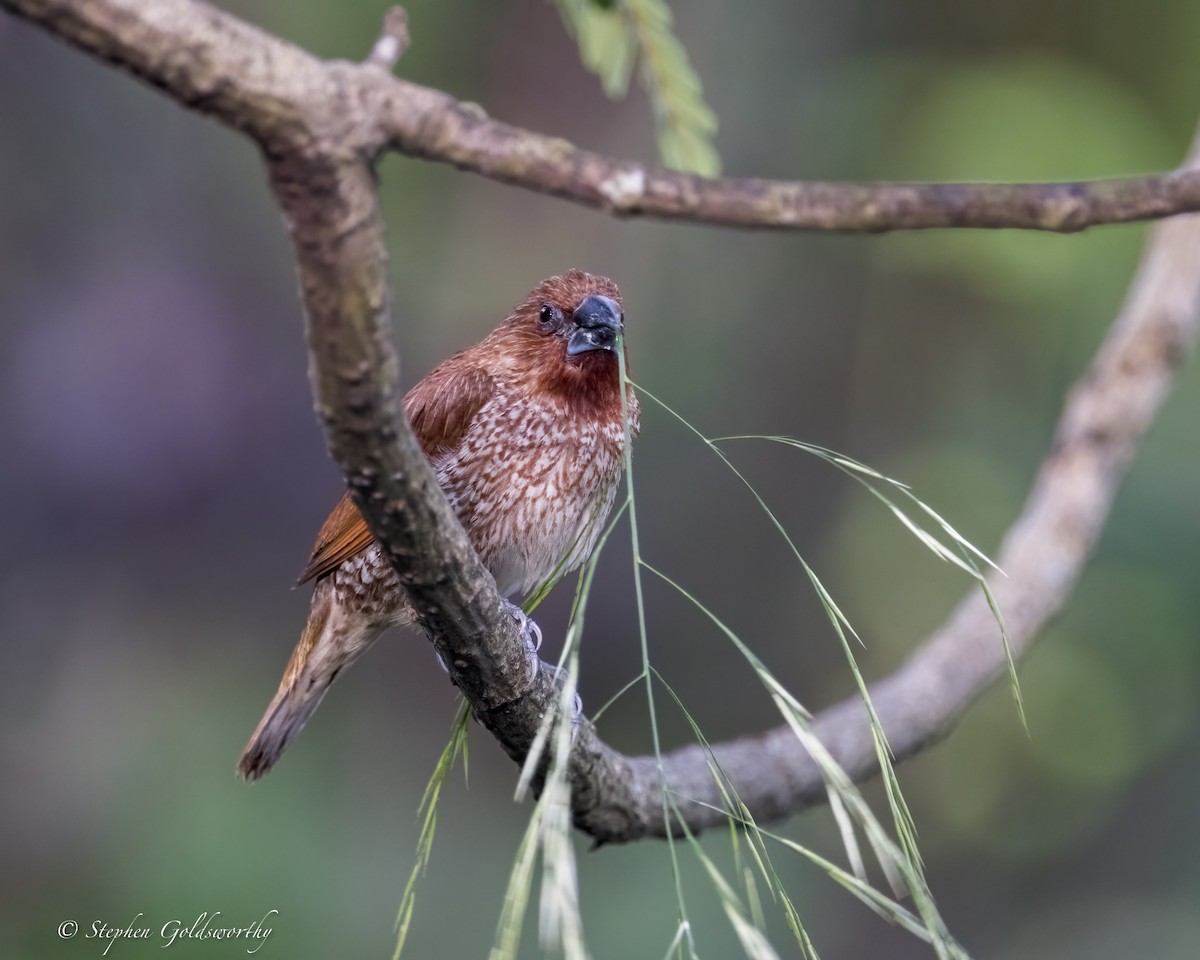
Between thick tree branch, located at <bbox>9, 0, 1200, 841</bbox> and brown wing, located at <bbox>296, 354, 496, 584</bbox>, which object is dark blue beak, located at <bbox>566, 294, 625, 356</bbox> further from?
thick tree branch, located at <bbox>9, 0, 1200, 841</bbox>

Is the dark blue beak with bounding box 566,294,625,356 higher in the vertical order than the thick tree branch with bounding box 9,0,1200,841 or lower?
lower

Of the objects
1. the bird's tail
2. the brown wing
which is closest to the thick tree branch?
the brown wing

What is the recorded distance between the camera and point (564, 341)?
10.5ft

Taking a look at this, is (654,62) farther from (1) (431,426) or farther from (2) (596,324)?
(1) (431,426)

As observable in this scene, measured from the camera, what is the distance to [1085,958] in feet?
16.5

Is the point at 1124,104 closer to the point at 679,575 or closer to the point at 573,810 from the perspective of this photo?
the point at 679,575

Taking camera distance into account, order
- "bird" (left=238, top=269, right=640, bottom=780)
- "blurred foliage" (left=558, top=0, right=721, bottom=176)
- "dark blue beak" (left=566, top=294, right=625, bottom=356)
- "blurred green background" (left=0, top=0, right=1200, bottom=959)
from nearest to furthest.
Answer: "blurred foliage" (left=558, top=0, right=721, bottom=176) < "dark blue beak" (left=566, top=294, right=625, bottom=356) < "bird" (left=238, top=269, right=640, bottom=780) < "blurred green background" (left=0, top=0, right=1200, bottom=959)

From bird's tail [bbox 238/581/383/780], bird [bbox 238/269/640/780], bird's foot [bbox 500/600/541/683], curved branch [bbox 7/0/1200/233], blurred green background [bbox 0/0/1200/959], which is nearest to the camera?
curved branch [bbox 7/0/1200/233]

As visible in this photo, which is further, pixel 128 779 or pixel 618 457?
pixel 128 779

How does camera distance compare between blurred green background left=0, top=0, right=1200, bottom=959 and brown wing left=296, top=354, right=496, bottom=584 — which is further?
blurred green background left=0, top=0, right=1200, bottom=959

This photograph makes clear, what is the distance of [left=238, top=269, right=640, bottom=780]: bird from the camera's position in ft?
10.2

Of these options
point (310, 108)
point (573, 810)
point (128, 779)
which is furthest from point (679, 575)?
point (310, 108)

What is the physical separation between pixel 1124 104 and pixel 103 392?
4.62m

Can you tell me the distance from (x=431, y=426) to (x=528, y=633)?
677 millimetres
